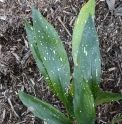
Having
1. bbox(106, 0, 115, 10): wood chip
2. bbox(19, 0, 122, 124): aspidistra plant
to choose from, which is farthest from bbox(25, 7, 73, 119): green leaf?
bbox(106, 0, 115, 10): wood chip

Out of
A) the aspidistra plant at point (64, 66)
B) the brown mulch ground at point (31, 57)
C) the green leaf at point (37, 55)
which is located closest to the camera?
the aspidistra plant at point (64, 66)

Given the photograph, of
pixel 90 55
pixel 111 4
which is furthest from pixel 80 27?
pixel 111 4

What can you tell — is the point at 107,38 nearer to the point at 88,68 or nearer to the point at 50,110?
the point at 88,68

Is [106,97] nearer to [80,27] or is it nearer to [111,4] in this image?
[80,27]

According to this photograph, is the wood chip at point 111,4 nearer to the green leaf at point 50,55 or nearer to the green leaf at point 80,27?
the green leaf at point 80,27

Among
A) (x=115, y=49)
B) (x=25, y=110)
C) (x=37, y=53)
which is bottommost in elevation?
(x=25, y=110)

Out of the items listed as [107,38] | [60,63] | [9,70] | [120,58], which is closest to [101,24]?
[107,38]

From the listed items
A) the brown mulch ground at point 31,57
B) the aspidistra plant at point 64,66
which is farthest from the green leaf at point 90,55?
the brown mulch ground at point 31,57

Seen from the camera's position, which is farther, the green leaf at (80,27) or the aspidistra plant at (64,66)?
the green leaf at (80,27)
